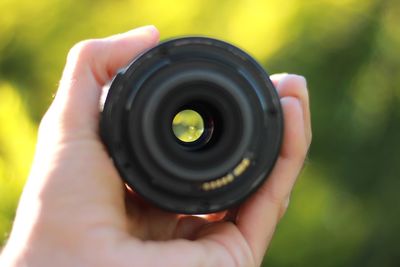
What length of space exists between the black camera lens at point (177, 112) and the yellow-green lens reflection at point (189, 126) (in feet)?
0.22

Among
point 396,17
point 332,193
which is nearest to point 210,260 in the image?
point 332,193

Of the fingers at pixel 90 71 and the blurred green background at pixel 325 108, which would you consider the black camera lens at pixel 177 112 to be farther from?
the blurred green background at pixel 325 108

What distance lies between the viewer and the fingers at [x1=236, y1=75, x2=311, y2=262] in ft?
3.08

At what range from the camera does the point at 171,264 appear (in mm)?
871

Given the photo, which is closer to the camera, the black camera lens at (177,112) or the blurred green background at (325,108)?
the black camera lens at (177,112)

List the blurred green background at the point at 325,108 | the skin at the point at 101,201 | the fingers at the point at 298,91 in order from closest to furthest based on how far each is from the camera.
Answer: the skin at the point at 101,201
the fingers at the point at 298,91
the blurred green background at the point at 325,108

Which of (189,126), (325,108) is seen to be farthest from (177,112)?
(325,108)

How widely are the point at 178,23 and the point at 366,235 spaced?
87 cm

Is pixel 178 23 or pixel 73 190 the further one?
pixel 178 23

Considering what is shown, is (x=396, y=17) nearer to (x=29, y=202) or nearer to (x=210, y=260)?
(x=210, y=260)

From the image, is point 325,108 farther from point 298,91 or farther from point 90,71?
point 90,71

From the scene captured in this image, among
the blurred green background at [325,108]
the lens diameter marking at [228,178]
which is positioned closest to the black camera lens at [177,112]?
the lens diameter marking at [228,178]

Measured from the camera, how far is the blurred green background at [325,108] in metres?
2.00

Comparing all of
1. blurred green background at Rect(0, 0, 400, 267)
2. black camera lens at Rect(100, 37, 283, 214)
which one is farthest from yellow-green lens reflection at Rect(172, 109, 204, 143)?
blurred green background at Rect(0, 0, 400, 267)
